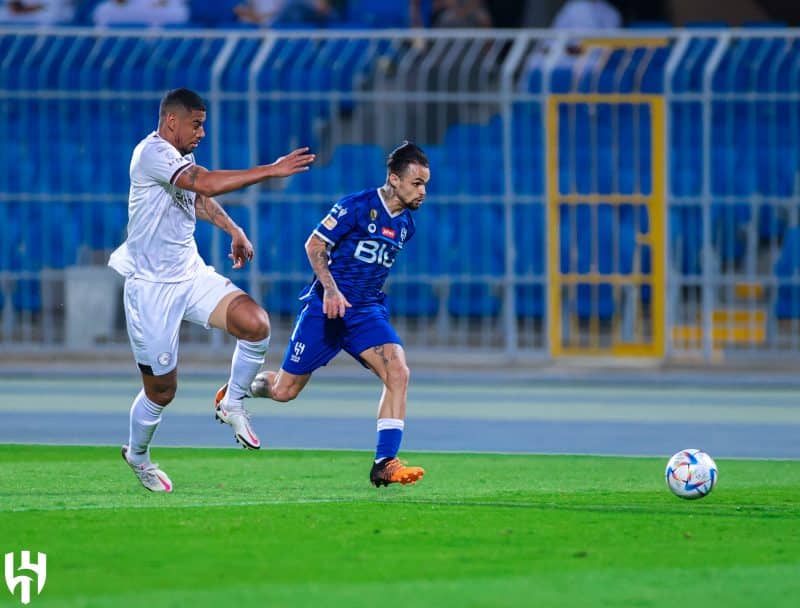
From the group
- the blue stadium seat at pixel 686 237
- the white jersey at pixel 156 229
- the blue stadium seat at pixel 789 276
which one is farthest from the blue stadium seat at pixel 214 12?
the white jersey at pixel 156 229

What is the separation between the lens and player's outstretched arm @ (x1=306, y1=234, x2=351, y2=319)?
10031 mm

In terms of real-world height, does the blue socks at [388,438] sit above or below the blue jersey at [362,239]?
below

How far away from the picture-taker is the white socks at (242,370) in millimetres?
10125

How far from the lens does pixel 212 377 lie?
58.1ft

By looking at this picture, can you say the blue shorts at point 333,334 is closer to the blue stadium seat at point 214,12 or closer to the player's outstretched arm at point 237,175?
the player's outstretched arm at point 237,175

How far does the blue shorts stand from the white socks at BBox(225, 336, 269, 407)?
397mm

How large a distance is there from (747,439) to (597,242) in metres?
5.64

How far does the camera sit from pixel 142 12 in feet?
69.3

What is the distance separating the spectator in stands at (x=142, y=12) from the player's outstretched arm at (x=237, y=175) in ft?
39.5

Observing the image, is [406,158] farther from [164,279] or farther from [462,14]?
[462,14]

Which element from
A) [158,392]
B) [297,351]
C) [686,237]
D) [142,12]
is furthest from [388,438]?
[142,12]

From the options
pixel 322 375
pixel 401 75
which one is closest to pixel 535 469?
pixel 322 375

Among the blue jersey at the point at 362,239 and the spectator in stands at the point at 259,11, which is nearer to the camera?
the blue jersey at the point at 362,239

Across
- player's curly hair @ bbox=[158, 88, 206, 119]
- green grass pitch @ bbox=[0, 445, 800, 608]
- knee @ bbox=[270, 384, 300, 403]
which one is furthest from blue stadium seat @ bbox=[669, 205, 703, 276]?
player's curly hair @ bbox=[158, 88, 206, 119]
